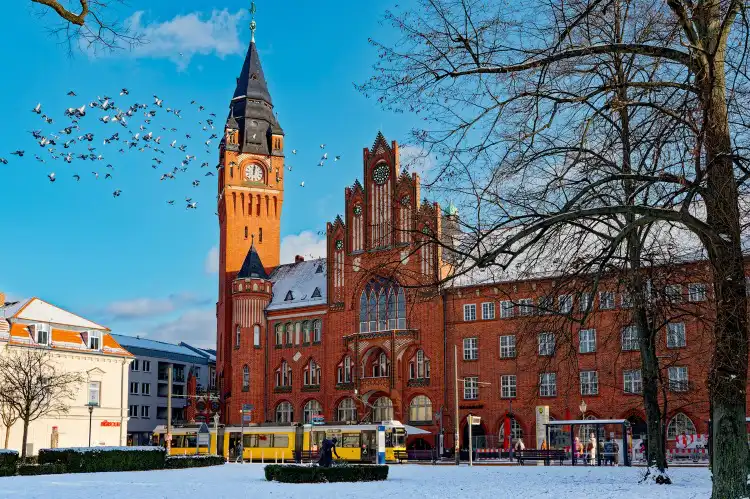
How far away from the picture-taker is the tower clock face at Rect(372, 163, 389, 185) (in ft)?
214

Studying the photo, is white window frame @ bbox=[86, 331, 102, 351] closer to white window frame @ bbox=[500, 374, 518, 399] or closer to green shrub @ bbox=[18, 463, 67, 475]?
white window frame @ bbox=[500, 374, 518, 399]

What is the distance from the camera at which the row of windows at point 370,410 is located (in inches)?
2414

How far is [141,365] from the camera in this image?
289 feet

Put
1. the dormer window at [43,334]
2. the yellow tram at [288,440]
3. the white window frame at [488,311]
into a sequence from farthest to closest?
1. the white window frame at [488,311]
2. the dormer window at [43,334]
3. the yellow tram at [288,440]

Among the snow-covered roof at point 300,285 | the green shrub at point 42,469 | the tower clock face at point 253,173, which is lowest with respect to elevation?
the green shrub at point 42,469

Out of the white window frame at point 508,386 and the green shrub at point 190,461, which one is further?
the white window frame at point 508,386

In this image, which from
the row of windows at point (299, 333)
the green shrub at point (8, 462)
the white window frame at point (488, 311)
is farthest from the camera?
the row of windows at point (299, 333)

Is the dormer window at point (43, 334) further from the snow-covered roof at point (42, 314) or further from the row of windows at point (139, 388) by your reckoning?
the row of windows at point (139, 388)

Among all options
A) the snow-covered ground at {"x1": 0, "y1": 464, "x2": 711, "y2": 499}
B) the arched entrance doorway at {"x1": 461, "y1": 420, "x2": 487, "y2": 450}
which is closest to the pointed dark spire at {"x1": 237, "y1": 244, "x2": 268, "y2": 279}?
the arched entrance doorway at {"x1": 461, "y1": 420, "x2": 487, "y2": 450}

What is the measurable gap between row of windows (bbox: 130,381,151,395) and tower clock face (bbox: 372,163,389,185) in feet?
121

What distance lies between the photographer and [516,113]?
1377 cm

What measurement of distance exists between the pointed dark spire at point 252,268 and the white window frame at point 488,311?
21359 mm

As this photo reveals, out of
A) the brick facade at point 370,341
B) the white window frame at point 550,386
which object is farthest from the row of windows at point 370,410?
the white window frame at point 550,386

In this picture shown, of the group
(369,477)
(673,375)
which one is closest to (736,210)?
(369,477)
